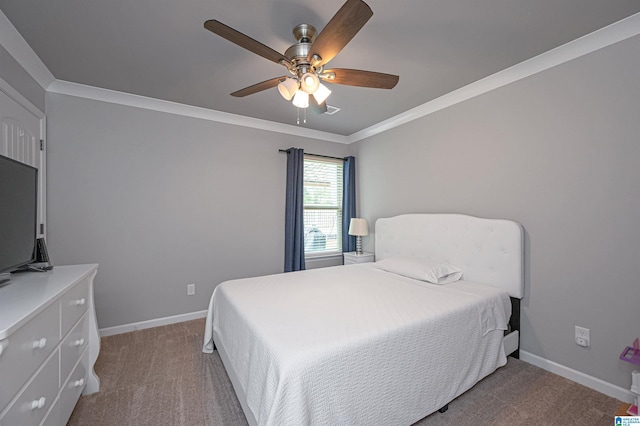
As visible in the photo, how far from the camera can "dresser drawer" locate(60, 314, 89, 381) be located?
148cm

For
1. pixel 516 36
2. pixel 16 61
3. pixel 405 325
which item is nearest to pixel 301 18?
pixel 516 36

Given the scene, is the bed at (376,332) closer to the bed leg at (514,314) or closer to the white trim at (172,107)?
the bed leg at (514,314)

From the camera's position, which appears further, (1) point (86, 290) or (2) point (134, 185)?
(2) point (134, 185)

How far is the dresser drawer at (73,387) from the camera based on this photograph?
150cm

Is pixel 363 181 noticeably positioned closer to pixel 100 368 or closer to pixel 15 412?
pixel 100 368

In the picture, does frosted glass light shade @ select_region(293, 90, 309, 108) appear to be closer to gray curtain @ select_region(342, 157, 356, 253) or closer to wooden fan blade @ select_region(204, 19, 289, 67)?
wooden fan blade @ select_region(204, 19, 289, 67)

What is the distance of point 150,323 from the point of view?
3.06 m

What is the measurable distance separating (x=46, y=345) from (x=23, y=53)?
2203 mm

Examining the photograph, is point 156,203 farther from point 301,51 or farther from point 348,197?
point 348,197

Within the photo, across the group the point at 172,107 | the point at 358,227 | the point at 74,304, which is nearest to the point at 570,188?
the point at 358,227

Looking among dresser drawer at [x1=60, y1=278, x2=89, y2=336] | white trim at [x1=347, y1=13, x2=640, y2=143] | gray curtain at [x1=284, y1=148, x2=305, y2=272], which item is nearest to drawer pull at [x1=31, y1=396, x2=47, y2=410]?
dresser drawer at [x1=60, y1=278, x2=89, y2=336]

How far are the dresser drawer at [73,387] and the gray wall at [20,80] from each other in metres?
2.00

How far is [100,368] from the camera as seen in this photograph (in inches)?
88.7

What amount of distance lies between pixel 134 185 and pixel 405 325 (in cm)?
300
